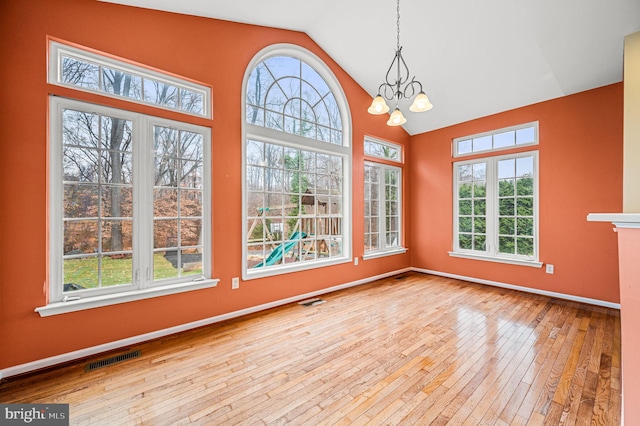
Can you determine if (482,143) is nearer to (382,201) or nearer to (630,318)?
(382,201)

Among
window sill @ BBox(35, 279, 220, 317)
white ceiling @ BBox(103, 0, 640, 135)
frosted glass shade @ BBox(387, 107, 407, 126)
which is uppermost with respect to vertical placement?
white ceiling @ BBox(103, 0, 640, 135)

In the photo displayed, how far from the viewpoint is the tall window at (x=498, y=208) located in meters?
4.03

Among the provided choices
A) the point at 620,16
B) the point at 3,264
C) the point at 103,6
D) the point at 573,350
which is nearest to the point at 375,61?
the point at 620,16

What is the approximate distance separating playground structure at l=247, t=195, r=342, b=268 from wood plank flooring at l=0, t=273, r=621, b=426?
80 centimetres

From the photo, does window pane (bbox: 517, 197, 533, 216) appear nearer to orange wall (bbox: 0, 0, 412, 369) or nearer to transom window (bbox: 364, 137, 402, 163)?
transom window (bbox: 364, 137, 402, 163)

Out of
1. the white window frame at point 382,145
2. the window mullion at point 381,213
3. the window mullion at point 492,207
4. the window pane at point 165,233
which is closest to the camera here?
the window pane at point 165,233

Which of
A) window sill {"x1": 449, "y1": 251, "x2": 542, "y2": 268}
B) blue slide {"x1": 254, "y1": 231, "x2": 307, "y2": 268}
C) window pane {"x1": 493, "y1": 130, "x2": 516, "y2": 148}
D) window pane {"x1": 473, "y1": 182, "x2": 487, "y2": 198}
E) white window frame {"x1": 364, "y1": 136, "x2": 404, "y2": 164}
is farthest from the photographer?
white window frame {"x1": 364, "y1": 136, "x2": 404, "y2": 164}

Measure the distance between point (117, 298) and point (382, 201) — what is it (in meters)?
4.07

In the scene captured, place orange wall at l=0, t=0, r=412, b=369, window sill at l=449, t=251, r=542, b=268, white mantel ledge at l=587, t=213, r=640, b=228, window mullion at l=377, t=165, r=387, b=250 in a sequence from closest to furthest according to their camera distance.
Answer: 1. white mantel ledge at l=587, t=213, r=640, b=228
2. orange wall at l=0, t=0, r=412, b=369
3. window sill at l=449, t=251, r=542, b=268
4. window mullion at l=377, t=165, r=387, b=250

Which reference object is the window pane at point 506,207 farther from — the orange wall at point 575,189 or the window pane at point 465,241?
the window pane at point 465,241

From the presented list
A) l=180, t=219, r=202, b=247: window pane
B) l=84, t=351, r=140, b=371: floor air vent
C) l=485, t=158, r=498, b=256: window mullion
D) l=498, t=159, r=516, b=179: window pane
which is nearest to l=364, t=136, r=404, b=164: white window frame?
l=485, t=158, r=498, b=256: window mullion

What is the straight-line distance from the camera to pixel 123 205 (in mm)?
2451

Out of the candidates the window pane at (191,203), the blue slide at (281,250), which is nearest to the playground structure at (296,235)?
the blue slide at (281,250)

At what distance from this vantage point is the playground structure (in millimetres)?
3367
